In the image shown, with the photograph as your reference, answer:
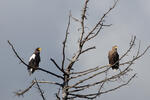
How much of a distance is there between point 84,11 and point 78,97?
6.10 ft

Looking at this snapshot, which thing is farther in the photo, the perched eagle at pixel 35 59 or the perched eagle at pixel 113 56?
the perched eagle at pixel 113 56

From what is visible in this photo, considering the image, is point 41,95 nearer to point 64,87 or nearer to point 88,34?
point 64,87

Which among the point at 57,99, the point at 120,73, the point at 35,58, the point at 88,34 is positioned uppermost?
the point at 35,58

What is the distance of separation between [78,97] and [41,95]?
2.62 ft

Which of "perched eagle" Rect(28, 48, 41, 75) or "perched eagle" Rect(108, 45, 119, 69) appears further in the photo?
"perched eagle" Rect(108, 45, 119, 69)

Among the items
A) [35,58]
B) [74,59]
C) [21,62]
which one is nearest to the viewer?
[21,62]

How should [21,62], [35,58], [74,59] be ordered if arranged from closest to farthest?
1. [21,62]
2. [74,59]
3. [35,58]

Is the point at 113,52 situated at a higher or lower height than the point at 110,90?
higher

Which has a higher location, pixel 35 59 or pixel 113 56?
pixel 113 56

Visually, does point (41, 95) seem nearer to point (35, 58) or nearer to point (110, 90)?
point (110, 90)

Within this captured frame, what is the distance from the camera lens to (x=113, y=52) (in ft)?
45.5

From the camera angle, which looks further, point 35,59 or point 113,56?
point 113,56

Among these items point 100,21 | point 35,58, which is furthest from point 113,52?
point 100,21

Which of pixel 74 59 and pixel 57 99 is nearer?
pixel 57 99
